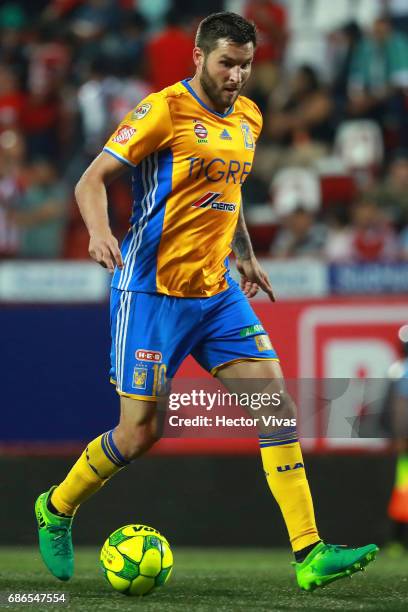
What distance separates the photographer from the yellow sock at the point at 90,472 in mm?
5062

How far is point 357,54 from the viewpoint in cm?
1239

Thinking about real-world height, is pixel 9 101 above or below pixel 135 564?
above

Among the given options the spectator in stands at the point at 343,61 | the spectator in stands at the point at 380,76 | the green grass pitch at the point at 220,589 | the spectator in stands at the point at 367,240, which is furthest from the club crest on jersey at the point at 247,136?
the spectator in stands at the point at 343,61

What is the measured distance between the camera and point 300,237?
1036 centimetres

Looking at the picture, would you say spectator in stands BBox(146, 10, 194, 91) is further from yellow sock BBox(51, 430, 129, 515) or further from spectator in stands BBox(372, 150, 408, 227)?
yellow sock BBox(51, 430, 129, 515)

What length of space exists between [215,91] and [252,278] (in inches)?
35.5

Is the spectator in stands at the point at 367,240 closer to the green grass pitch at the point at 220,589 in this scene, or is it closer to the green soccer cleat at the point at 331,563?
the green grass pitch at the point at 220,589

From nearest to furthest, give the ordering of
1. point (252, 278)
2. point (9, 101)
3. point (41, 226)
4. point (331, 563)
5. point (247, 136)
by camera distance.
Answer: point (331, 563)
point (247, 136)
point (252, 278)
point (41, 226)
point (9, 101)

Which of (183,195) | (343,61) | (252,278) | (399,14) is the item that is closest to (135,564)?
(252,278)

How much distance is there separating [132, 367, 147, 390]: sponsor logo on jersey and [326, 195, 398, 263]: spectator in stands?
5.40 meters

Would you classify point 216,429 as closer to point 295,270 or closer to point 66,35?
point 295,270

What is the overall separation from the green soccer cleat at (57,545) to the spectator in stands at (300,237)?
530 centimetres

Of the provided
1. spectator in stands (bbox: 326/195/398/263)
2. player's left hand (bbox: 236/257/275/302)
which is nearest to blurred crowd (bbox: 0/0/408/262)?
spectator in stands (bbox: 326/195/398/263)

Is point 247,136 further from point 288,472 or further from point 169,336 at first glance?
point 288,472
